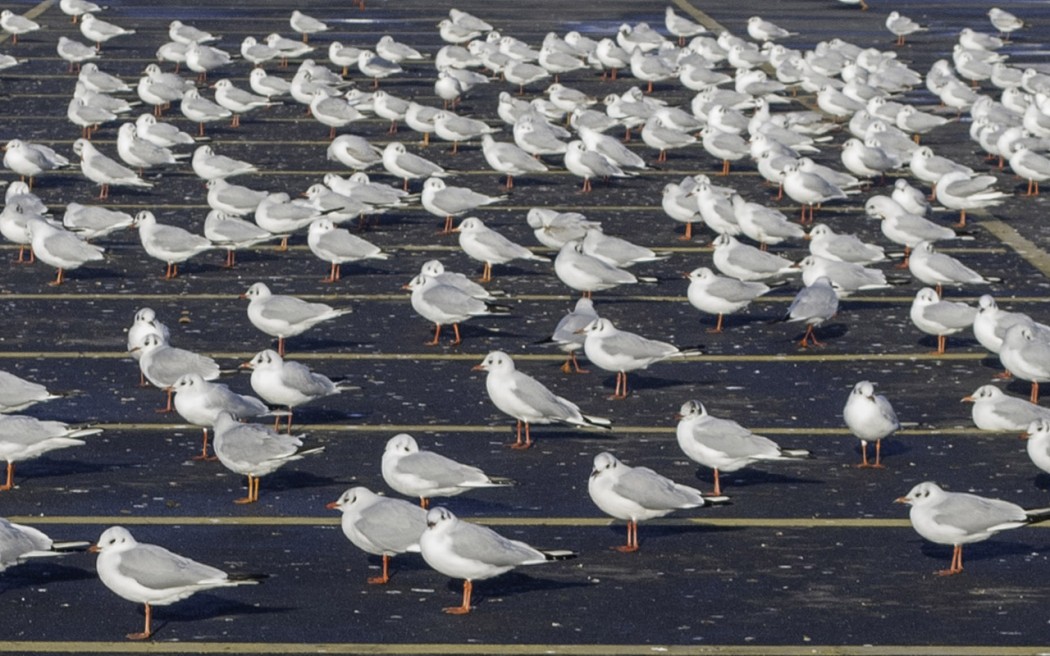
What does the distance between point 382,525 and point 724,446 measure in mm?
3430

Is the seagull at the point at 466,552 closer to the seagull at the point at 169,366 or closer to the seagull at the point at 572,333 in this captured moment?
the seagull at the point at 169,366

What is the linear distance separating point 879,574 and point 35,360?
33.1 ft

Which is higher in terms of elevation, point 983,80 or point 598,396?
point 598,396

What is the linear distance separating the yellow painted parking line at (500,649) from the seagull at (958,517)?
4.93 feet

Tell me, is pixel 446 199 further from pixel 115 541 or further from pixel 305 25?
pixel 305 25

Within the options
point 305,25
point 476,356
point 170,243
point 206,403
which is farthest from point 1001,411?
point 305,25

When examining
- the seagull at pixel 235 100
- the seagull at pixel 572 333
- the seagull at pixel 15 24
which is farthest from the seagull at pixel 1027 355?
the seagull at pixel 15 24

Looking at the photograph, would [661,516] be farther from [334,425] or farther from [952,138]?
[952,138]

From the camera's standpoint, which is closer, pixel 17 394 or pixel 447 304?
pixel 17 394

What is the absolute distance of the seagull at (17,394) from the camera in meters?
18.9

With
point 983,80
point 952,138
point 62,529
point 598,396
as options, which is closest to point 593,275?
point 598,396

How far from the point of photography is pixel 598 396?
818 inches

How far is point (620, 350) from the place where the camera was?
67.2 ft

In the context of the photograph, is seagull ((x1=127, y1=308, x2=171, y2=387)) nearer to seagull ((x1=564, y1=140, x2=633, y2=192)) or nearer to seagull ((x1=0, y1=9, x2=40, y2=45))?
seagull ((x1=564, y1=140, x2=633, y2=192))
